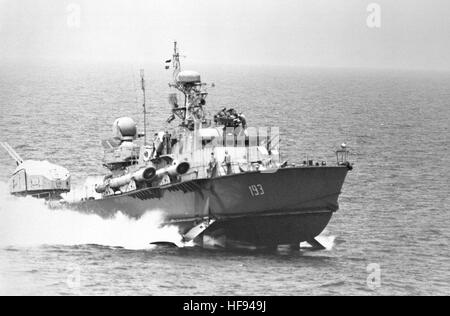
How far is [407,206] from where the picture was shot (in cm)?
5838

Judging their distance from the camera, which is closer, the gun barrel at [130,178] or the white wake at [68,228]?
the gun barrel at [130,178]

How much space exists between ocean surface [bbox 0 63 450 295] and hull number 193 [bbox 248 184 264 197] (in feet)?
9.15

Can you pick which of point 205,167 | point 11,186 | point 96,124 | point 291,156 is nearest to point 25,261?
point 205,167

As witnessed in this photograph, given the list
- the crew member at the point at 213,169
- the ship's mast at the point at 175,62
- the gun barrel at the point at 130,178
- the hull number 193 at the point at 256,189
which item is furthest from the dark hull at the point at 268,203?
the ship's mast at the point at 175,62

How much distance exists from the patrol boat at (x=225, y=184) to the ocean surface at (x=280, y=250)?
3.65ft

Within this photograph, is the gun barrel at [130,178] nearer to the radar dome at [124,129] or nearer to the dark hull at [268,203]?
the dark hull at [268,203]


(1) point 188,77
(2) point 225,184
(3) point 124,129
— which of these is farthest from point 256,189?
(3) point 124,129

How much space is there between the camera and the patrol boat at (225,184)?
44.2 metres

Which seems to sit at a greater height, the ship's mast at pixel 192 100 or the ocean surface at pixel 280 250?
the ship's mast at pixel 192 100

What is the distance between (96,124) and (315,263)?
56110mm

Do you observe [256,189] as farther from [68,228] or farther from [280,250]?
[68,228]

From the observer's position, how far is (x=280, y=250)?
45719 millimetres

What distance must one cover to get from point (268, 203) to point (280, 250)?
2.82m

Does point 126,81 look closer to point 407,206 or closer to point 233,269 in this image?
point 407,206
